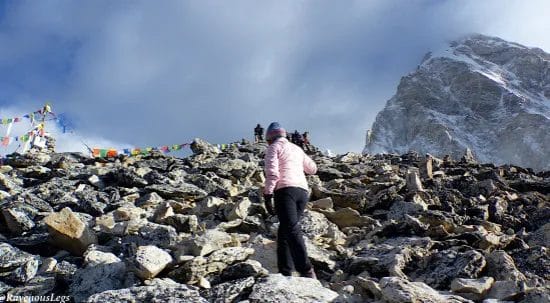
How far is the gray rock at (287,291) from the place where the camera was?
194 inches

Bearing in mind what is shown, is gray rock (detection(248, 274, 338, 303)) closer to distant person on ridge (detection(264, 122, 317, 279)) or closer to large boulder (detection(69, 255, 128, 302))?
distant person on ridge (detection(264, 122, 317, 279))

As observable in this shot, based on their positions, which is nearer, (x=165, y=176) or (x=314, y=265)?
(x=314, y=265)

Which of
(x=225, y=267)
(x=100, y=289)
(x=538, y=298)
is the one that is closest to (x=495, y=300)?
(x=538, y=298)

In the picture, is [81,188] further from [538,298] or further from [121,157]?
[538,298]

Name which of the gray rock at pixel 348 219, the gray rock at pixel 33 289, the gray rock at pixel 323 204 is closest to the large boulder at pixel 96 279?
the gray rock at pixel 33 289

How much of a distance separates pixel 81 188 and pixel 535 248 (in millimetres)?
9154

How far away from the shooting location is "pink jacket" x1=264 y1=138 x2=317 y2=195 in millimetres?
6406

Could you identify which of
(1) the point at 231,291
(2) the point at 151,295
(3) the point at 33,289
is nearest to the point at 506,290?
(1) the point at 231,291

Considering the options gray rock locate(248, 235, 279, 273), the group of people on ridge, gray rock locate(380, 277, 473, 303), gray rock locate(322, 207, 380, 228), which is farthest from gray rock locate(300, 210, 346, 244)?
the group of people on ridge

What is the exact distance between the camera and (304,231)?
25.9 feet

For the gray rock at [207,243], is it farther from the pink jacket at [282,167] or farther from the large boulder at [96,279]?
the pink jacket at [282,167]

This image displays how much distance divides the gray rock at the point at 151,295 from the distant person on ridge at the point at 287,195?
134 centimetres

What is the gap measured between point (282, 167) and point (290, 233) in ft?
2.97

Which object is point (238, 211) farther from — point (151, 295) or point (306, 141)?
point (306, 141)
